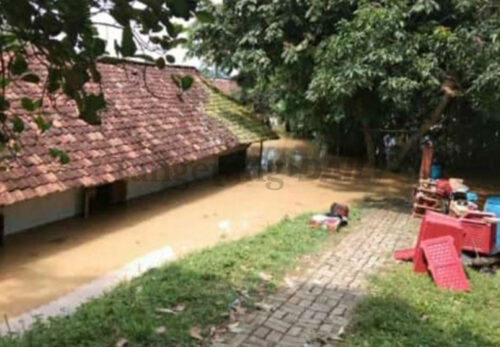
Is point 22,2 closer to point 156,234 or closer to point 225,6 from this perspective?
A: point 156,234

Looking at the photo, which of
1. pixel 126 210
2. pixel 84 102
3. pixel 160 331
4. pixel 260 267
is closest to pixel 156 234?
pixel 126 210

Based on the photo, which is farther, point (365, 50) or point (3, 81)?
point (365, 50)

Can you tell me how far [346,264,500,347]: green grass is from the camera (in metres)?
5.03

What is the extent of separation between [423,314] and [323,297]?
103cm

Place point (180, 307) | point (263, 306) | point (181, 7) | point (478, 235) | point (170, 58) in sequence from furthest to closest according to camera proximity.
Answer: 1. point (478, 235)
2. point (263, 306)
3. point (180, 307)
4. point (170, 58)
5. point (181, 7)

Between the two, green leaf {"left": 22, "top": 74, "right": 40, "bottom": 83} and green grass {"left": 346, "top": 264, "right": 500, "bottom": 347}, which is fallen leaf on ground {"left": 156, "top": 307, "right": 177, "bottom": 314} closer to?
green grass {"left": 346, "top": 264, "right": 500, "bottom": 347}

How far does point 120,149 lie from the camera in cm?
1049

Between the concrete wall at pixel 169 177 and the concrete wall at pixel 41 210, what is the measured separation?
1601 mm

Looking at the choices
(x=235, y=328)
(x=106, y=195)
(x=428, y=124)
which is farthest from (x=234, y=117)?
(x=235, y=328)

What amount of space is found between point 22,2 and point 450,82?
1132 centimetres

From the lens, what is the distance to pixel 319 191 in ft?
46.9

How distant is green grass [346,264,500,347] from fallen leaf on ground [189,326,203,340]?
1.28 metres

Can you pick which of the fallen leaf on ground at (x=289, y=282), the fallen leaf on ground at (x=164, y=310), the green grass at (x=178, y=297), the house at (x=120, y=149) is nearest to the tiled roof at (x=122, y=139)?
the house at (x=120, y=149)

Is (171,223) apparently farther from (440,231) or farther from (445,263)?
(445,263)
